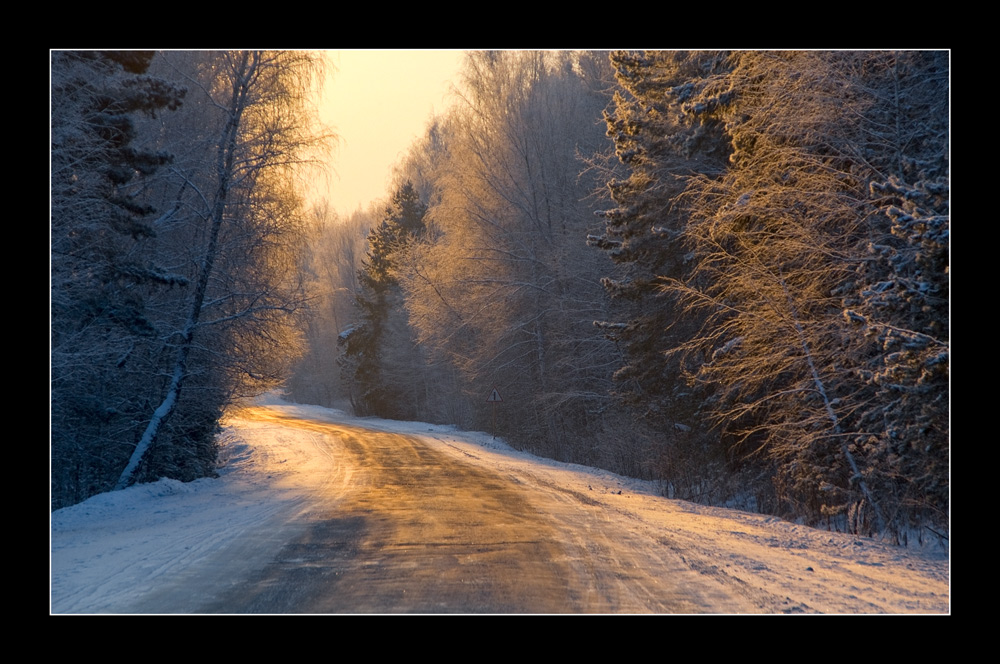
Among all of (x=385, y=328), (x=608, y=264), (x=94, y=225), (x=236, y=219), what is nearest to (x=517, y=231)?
(x=608, y=264)

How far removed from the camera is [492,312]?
28516 millimetres

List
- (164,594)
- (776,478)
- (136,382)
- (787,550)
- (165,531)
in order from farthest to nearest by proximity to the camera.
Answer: (136,382) → (776,478) → (165,531) → (787,550) → (164,594)

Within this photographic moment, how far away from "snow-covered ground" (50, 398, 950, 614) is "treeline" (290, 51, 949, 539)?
146cm

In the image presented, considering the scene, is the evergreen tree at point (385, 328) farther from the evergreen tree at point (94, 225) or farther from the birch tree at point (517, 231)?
the evergreen tree at point (94, 225)

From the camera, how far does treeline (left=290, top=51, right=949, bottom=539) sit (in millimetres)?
9500

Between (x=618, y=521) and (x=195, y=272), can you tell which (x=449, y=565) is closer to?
A: (x=618, y=521)

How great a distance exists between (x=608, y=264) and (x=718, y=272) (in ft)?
37.4

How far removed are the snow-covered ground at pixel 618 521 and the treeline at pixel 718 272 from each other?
1.46m

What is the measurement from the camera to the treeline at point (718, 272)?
950 centimetres

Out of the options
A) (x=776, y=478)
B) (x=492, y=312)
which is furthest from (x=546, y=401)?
(x=776, y=478)

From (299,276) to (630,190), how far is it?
7757 mm

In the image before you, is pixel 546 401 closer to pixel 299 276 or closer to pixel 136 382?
pixel 299 276

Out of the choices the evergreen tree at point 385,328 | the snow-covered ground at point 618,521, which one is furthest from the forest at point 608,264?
the evergreen tree at point 385,328

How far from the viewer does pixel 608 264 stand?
24.7 m
